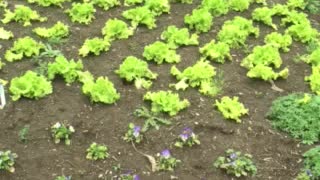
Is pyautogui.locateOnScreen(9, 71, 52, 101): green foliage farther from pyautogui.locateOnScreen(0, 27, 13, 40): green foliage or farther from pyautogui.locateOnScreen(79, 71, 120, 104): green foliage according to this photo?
pyautogui.locateOnScreen(0, 27, 13, 40): green foliage

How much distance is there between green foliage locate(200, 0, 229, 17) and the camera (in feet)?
23.4

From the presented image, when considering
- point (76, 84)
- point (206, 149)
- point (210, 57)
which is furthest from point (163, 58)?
point (206, 149)

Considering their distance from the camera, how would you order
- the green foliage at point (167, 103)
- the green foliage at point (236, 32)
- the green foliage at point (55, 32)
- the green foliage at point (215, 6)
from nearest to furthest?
the green foliage at point (167, 103) < the green foliage at point (55, 32) < the green foliage at point (236, 32) < the green foliage at point (215, 6)

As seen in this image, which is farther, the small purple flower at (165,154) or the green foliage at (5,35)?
the green foliage at (5,35)

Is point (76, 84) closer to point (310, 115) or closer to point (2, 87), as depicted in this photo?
point (2, 87)

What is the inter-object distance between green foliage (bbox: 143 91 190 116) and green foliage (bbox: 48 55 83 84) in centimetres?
85

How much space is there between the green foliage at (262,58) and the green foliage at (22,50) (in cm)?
228

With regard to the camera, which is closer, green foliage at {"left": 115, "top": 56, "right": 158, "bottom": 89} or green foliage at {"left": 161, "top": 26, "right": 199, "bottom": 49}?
green foliage at {"left": 115, "top": 56, "right": 158, "bottom": 89}

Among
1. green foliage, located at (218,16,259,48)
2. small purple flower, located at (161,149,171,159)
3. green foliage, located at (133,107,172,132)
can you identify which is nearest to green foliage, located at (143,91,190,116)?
green foliage, located at (133,107,172,132)

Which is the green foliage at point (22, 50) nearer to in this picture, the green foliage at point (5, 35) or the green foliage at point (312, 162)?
the green foliage at point (5, 35)

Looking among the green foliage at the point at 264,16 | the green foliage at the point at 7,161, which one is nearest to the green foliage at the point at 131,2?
the green foliage at the point at 264,16

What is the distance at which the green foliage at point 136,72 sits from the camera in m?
5.74

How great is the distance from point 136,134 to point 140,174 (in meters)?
0.41

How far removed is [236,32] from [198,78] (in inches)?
41.8
